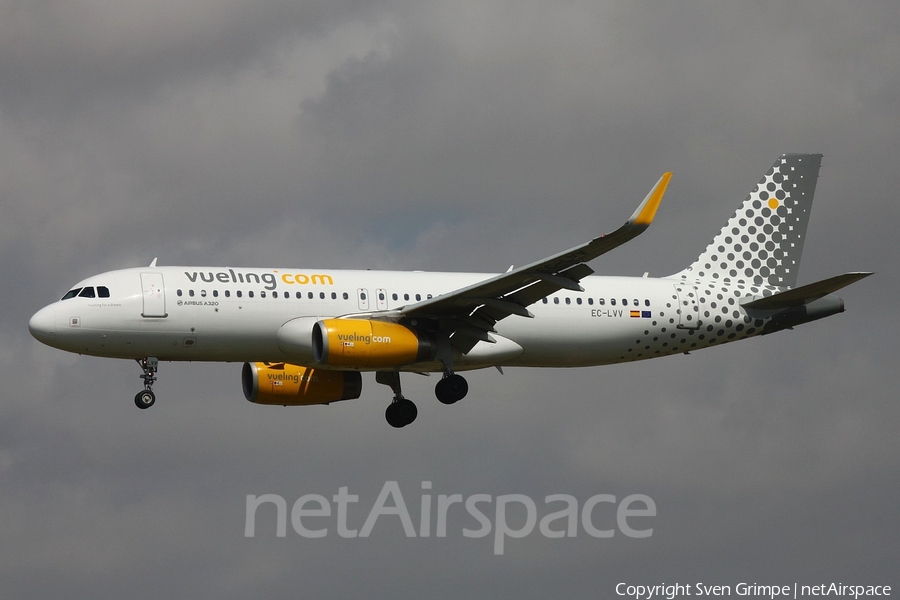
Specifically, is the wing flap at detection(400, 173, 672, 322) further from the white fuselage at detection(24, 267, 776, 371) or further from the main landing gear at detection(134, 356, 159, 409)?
the main landing gear at detection(134, 356, 159, 409)

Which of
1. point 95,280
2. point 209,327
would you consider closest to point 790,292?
point 209,327

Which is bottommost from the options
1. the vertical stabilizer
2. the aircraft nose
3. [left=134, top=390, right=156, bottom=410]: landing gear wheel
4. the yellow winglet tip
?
[left=134, top=390, right=156, bottom=410]: landing gear wheel

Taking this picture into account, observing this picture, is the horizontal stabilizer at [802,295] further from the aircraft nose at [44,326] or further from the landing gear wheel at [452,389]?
the aircraft nose at [44,326]

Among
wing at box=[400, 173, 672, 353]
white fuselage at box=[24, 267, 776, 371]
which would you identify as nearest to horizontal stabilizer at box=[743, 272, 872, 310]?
white fuselage at box=[24, 267, 776, 371]

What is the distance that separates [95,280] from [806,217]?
23980 millimetres

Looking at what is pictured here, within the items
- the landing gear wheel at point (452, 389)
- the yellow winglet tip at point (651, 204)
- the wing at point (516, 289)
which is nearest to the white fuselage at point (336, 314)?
the landing gear wheel at point (452, 389)

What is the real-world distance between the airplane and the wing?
53 mm

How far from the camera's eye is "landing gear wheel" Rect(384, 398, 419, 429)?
1930 inches

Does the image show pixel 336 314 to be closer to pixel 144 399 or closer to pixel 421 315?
pixel 421 315

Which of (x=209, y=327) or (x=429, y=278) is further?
(x=429, y=278)

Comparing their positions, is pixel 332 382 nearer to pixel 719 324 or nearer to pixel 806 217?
pixel 719 324

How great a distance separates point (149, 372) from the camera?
44.4 metres

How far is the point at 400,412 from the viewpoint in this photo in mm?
49031

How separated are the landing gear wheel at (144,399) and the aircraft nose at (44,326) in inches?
115
